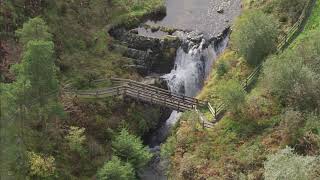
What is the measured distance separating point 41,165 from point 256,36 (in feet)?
82.6

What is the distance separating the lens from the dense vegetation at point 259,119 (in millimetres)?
50531

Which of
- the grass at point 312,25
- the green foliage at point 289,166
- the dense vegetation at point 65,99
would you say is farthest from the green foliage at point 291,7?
the green foliage at point 289,166

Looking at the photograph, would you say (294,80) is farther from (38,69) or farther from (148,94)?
(38,69)

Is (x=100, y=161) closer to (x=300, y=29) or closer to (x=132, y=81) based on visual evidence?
(x=132, y=81)

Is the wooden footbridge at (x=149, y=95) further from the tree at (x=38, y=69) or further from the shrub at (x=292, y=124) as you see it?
the tree at (x=38, y=69)

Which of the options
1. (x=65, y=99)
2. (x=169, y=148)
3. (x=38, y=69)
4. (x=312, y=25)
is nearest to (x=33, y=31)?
(x=38, y=69)

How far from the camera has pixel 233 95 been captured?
178 ft

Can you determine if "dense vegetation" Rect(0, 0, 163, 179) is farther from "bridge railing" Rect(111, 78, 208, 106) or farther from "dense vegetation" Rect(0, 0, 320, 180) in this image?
"bridge railing" Rect(111, 78, 208, 106)

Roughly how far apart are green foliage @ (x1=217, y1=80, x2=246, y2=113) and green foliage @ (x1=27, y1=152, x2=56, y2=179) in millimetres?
17360

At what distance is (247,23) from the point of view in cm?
5975

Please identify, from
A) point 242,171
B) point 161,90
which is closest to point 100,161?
point 161,90

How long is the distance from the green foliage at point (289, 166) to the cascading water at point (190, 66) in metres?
19.9

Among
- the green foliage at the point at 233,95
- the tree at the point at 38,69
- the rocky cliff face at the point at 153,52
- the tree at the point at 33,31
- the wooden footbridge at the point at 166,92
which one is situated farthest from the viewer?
the rocky cliff face at the point at 153,52

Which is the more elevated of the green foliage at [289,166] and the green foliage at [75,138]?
the green foliage at [289,166]
